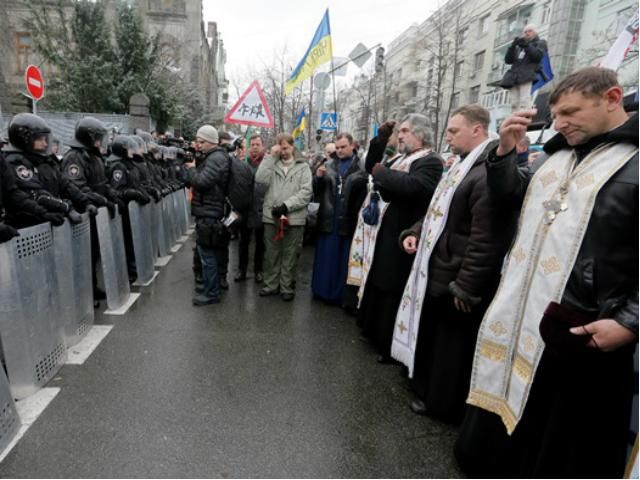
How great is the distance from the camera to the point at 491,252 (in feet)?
7.48

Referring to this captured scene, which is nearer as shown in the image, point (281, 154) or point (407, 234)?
point (407, 234)

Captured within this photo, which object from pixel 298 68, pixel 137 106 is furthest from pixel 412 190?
pixel 137 106

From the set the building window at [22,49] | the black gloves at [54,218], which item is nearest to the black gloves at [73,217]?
the black gloves at [54,218]

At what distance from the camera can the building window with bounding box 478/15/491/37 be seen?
31.2 metres

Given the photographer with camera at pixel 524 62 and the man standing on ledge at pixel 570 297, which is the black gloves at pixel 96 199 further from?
the photographer with camera at pixel 524 62

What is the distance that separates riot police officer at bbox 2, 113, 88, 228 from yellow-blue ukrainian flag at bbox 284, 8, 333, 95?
20.0 ft

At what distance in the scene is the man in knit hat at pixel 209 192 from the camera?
436cm

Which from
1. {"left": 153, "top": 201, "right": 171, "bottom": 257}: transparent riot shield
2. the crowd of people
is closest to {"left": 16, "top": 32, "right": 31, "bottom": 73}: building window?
{"left": 153, "top": 201, "right": 171, "bottom": 257}: transparent riot shield

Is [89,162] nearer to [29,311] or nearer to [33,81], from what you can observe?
[29,311]

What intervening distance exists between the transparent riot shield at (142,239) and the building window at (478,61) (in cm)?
3366

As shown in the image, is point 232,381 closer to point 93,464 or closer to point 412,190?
point 93,464

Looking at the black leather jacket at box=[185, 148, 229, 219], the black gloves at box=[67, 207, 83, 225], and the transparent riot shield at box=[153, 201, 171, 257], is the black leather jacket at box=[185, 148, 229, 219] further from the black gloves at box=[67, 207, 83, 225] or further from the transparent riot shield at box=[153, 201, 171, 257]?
the transparent riot shield at box=[153, 201, 171, 257]

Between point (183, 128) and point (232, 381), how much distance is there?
874 inches

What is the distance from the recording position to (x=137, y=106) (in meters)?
14.2
